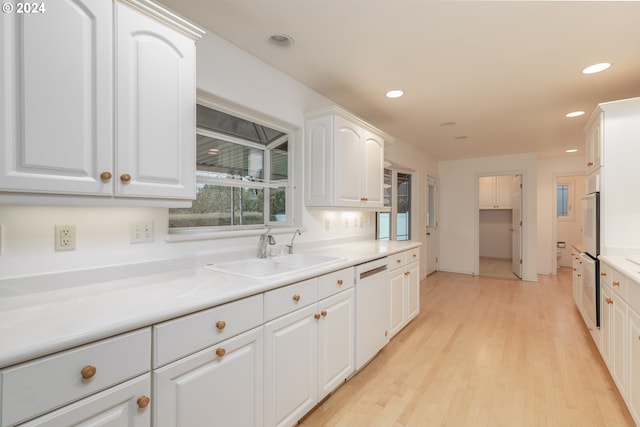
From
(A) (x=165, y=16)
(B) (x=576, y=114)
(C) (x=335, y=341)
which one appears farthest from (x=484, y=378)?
(B) (x=576, y=114)

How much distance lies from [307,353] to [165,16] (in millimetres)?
1856

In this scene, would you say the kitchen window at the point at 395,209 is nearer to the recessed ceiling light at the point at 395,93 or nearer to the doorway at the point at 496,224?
the recessed ceiling light at the point at 395,93

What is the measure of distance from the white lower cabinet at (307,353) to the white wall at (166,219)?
2.25 feet

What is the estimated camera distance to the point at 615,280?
214 centimetres

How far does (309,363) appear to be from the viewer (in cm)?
175

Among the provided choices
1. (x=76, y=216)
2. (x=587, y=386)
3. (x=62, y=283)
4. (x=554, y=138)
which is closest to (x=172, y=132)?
(x=76, y=216)

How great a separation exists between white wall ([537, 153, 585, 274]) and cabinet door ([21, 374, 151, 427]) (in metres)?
7.14

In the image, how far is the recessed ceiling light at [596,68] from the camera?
7.62ft

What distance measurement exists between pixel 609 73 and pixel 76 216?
384cm

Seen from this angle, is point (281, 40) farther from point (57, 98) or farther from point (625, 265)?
point (625, 265)

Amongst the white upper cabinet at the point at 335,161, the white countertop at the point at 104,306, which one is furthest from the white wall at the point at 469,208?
the white countertop at the point at 104,306

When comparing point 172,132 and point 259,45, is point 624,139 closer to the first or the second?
point 259,45

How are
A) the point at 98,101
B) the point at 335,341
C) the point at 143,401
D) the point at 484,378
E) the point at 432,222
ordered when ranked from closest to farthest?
the point at 143,401 < the point at 98,101 < the point at 335,341 < the point at 484,378 < the point at 432,222

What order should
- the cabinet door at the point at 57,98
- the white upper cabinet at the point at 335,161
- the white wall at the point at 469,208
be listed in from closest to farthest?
the cabinet door at the point at 57,98 → the white upper cabinet at the point at 335,161 → the white wall at the point at 469,208
